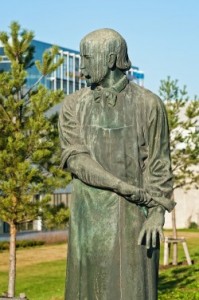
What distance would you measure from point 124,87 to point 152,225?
85 centimetres

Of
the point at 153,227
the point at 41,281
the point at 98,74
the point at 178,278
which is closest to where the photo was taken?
the point at 153,227

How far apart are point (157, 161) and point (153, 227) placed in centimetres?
39

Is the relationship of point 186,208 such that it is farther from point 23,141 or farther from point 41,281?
point 23,141

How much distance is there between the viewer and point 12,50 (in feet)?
44.7

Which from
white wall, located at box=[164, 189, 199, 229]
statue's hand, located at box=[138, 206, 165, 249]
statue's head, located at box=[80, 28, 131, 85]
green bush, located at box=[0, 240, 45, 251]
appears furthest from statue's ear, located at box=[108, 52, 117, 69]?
white wall, located at box=[164, 189, 199, 229]

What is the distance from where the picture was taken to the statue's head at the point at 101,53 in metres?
4.16

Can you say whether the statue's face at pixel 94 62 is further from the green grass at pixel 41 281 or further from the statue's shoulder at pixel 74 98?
the green grass at pixel 41 281

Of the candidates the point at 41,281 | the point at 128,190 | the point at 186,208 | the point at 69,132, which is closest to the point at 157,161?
the point at 128,190

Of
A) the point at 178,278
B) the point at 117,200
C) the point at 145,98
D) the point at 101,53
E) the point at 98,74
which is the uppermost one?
the point at 101,53

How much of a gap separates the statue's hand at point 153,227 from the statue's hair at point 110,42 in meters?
0.88

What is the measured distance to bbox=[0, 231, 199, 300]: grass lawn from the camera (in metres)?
14.7

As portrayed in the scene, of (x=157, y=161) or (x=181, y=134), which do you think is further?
(x=181, y=134)

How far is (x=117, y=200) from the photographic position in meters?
4.18


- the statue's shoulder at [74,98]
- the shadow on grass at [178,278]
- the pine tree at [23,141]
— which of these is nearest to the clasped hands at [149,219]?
the statue's shoulder at [74,98]
